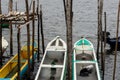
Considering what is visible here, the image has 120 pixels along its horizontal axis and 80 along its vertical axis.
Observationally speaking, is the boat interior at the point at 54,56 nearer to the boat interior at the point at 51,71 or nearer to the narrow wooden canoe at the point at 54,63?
the narrow wooden canoe at the point at 54,63

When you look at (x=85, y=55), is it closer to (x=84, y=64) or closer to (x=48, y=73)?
(x=84, y=64)

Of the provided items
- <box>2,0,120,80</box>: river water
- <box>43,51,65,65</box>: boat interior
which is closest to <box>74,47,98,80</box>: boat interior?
<box>43,51,65,65</box>: boat interior

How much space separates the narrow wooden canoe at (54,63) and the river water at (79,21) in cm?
335

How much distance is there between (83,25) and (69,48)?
93.4ft

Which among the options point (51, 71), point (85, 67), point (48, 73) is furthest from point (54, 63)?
point (85, 67)

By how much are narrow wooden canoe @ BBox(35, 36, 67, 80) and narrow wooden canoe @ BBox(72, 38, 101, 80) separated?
2.53 feet

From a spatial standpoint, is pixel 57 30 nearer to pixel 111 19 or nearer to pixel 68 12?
pixel 111 19

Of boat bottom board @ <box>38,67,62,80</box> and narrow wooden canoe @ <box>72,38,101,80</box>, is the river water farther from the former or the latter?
boat bottom board @ <box>38,67,62,80</box>

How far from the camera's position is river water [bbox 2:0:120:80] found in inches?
1485

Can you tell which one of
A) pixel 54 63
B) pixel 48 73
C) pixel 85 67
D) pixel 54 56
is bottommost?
pixel 48 73

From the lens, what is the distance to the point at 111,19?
163ft

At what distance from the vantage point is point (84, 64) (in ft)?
76.5

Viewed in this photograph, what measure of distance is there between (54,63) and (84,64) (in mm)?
1853

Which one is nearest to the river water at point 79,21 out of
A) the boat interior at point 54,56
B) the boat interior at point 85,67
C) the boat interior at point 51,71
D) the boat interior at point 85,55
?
the boat interior at point 85,55
